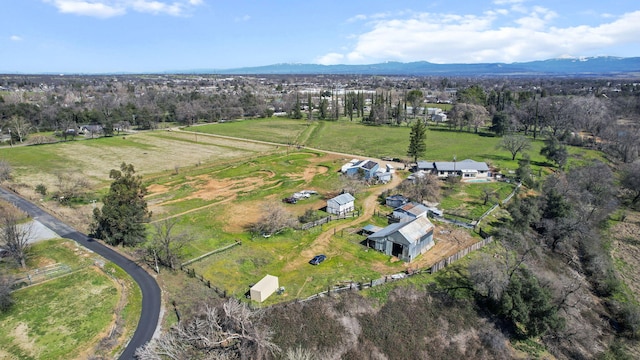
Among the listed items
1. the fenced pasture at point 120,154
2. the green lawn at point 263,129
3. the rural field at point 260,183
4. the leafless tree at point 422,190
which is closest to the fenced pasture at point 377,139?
the green lawn at point 263,129

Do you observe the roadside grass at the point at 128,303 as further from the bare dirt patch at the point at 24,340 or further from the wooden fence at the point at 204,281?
the bare dirt patch at the point at 24,340

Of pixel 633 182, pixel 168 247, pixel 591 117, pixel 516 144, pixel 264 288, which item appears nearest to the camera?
Answer: pixel 264 288

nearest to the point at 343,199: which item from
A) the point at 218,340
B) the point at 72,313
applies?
the point at 218,340

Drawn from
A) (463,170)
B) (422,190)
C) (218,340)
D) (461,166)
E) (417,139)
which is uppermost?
(417,139)

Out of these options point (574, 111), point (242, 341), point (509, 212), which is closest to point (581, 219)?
point (509, 212)

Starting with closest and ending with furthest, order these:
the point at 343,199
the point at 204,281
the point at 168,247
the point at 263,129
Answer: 1. the point at 204,281
2. the point at 168,247
3. the point at 343,199
4. the point at 263,129

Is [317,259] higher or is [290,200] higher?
[290,200]

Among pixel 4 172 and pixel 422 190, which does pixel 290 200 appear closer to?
pixel 422 190

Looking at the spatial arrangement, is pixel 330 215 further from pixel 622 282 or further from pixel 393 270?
pixel 622 282
